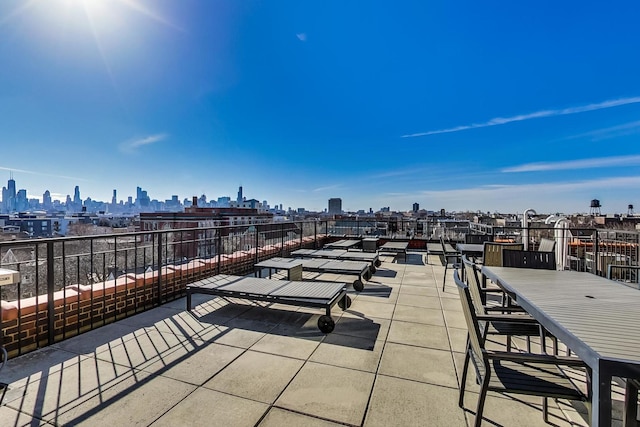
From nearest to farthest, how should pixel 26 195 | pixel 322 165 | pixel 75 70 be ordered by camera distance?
pixel 75 70, pixel 322 165, pixel 26 195

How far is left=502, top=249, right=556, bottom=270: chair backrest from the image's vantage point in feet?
11.0

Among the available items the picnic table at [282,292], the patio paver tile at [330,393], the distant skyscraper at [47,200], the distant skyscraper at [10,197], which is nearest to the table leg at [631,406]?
the patio paver tile at [330,393]

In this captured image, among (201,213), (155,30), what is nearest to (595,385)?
(155,30)

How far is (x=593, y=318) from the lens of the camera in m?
1.55

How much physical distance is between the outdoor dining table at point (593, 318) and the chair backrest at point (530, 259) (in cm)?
50

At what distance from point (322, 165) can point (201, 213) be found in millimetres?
37251

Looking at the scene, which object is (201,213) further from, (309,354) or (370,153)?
(309,354)

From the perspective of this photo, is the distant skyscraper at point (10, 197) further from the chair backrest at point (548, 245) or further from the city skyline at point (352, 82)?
the chair backrest at point (548, 245)

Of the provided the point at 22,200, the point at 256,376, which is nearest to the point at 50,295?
the point at 256,376

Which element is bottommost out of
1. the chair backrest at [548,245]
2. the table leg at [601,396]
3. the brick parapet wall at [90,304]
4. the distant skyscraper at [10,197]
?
the brick parapet wall at [90,304]

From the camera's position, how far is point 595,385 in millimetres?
1096

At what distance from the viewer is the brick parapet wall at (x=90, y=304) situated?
262 cm

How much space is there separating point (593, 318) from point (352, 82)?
35.6 ft

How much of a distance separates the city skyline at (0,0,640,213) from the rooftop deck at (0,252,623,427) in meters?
6.56
